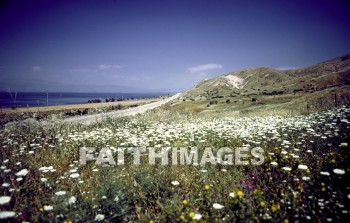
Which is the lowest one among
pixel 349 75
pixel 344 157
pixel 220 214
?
pixel 220 214

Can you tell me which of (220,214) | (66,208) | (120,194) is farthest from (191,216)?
(66,208)

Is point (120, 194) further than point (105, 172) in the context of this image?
No

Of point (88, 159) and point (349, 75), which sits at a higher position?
point (349, 75)

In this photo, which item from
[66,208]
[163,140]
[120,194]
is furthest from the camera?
[163,140]

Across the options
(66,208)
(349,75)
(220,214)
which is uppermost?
(349,75)

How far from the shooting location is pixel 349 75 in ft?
150

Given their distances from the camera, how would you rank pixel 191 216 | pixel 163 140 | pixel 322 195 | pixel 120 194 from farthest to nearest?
pixel 163 140
pixel 120 194
pixel 322 195
pixel 191 216

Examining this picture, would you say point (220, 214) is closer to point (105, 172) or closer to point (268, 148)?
point (105, 172)

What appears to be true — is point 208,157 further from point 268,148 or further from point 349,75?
point 349,75

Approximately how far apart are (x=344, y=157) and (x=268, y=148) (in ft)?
7.44

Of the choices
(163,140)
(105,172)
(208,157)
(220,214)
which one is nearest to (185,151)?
(208,157)

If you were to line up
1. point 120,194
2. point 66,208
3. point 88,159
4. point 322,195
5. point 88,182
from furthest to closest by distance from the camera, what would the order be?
point 88,159 → point 88,182 → point 120,194 → point 322,195 → point 66,208

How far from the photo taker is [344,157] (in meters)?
4.50

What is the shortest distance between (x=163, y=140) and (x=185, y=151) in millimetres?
1314
